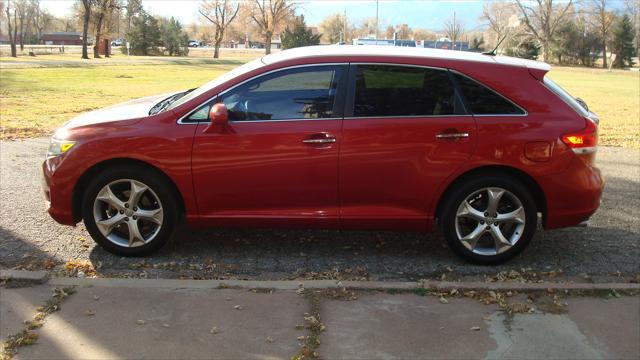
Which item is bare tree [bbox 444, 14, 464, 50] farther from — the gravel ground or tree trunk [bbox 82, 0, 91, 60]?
the gravel ground

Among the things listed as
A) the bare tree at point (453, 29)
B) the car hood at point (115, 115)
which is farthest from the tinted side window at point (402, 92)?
the bare tree at point (453, 29)

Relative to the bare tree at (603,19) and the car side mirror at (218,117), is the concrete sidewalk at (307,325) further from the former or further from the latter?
the bare tree at (603,19)

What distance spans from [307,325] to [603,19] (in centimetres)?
8885

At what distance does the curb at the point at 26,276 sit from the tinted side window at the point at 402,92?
8.48 feet

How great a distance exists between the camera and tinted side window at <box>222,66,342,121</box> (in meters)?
4.61

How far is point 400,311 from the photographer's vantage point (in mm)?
3889

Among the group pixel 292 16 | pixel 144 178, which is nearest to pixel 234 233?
pixel 144 178

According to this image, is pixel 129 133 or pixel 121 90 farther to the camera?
pixel 121 90

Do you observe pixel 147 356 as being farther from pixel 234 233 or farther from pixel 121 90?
pixel 121 90

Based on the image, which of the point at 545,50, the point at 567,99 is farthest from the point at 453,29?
the point at 567,99

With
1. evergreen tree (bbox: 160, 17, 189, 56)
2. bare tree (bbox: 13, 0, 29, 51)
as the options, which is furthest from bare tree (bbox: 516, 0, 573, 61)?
bare tree (bbox: 13, 0, 29, 51)

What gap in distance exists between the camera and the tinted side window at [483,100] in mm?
4613

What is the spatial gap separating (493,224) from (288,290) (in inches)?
67.9

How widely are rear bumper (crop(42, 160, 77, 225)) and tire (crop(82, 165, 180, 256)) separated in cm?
12
